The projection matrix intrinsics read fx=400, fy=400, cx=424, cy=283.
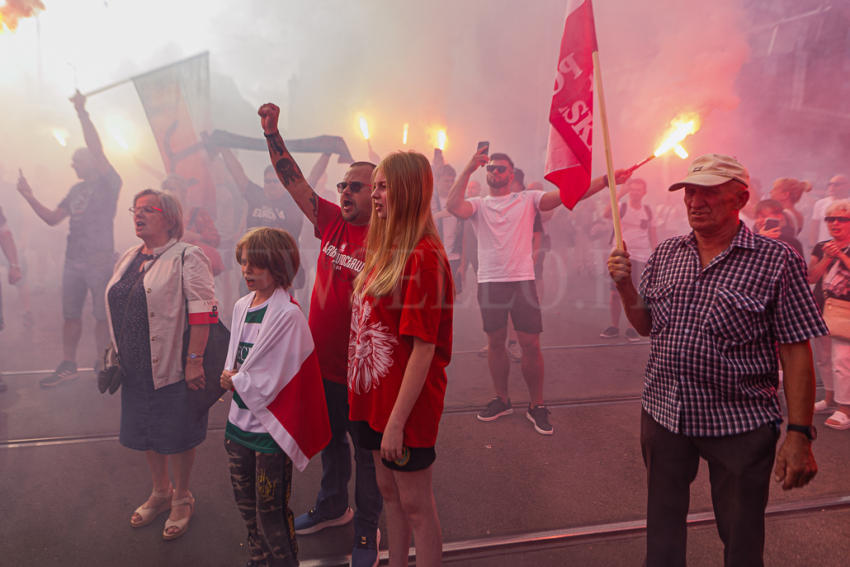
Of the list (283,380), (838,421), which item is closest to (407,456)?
(283,380)

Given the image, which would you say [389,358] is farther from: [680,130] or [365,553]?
[680,130]

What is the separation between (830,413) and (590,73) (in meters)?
3.55

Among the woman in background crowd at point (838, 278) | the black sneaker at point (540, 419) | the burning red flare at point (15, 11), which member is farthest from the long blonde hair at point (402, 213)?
the burning red flare at point (15, 11)

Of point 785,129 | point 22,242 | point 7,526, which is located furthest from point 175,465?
point 785,129

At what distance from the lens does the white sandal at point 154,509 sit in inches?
74.5

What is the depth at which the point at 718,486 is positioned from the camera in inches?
48.6

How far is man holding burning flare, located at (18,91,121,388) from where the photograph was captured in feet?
12.2

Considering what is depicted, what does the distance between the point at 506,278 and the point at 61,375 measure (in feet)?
13.5

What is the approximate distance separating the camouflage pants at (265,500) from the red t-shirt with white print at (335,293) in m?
0.39

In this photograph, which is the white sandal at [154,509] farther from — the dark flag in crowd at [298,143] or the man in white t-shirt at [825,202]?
the man in white t-shirt at [825,202]

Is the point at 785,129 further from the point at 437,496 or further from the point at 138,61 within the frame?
the point at 138,61

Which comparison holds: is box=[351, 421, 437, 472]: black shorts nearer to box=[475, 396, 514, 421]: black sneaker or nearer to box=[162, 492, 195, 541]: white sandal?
box=[162, 492, 195, 541]: white sandal

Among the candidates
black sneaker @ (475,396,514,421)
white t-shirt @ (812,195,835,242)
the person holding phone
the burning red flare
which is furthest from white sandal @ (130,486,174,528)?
white t-shirt @ (812,195,835,242)

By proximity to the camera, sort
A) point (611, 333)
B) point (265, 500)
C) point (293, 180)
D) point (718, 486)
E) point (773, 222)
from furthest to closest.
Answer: point (611, 333)
point (773, 222)
point (293, 180)
point (265, 500)
point (718, 486)
